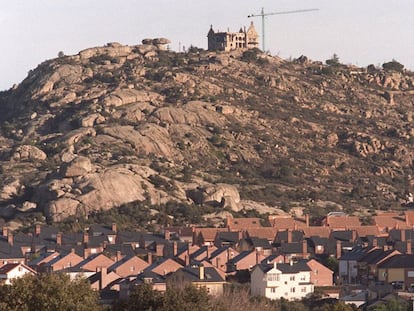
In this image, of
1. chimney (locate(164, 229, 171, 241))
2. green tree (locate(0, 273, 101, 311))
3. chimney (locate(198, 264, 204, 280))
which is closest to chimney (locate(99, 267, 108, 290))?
chimney (locate(198, 264, 204, 280))

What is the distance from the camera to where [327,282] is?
109 meters

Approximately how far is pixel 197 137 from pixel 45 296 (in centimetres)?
10466

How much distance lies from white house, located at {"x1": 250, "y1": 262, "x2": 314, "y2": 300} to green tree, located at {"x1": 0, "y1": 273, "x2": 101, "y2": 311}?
35.9 meters

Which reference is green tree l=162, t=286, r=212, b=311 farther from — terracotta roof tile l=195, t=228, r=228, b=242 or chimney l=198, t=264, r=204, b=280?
terracotta roof tile l=195, t=228, r=228, b=242

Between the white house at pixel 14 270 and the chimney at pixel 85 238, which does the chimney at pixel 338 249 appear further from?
the white house at pixel 14 270

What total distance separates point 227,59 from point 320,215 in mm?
43691

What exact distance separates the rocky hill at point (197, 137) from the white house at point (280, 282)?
40264 millimetres

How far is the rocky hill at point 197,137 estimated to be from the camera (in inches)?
5930

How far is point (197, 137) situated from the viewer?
169 meters

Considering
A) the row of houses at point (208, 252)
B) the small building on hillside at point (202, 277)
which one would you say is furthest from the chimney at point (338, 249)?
the small building on hillside at point (202, 277)

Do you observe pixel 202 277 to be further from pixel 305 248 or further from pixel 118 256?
pixel 305 248

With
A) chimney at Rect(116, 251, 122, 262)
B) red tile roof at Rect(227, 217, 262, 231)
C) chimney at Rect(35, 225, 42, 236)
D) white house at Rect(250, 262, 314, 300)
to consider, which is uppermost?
red tile roof at Rect(227, 217, 262, 231)

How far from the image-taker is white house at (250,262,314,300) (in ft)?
335

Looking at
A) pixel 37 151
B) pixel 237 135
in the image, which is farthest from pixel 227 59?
pixel 37 151
